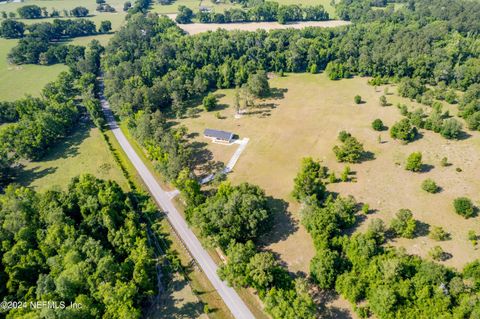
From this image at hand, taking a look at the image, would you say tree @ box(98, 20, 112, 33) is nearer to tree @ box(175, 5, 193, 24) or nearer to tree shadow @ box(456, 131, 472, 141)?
tree @ box(175, 5, 193, 24)

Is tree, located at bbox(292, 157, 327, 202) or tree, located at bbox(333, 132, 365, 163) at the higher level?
tree, located at bbox(333, 132, 365, 163)

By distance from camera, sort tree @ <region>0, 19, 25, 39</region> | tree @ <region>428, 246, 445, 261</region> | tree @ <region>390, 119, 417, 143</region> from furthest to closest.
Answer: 1. tree @ <region>0, 19, 25, 39</region>
2. tree @ <region>390, 119, 417, 143</region>
3. tree @ <region>428, 246, 445, 261</region>

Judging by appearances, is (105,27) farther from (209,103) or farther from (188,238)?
(188,238)

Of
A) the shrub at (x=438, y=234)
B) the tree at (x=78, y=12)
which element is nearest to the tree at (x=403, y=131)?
the shrub at (x=438, y=234)

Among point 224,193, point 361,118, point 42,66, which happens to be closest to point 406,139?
point 361,118

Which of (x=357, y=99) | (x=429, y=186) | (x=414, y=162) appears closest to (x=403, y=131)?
(x=414, y=162)

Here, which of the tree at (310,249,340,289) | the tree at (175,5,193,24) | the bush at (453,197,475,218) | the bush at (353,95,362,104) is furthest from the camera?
the tree at (175,5,193,24)

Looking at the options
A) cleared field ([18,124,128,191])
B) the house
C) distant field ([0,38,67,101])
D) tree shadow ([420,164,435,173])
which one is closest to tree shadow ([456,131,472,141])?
tree shadow ([420,164,435,173])
